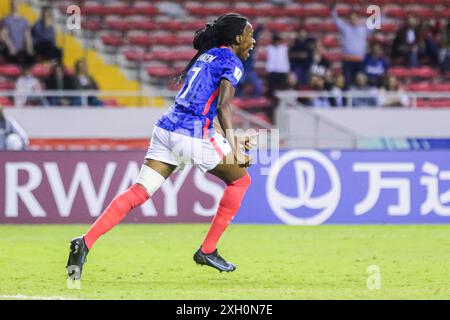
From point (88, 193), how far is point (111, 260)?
391 centimetres

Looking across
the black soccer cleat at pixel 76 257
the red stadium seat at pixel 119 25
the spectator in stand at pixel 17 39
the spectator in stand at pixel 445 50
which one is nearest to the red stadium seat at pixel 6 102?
the spectator in stand at pixel 17 39

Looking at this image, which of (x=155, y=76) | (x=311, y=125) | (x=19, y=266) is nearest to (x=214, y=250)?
(x=19, y=266)

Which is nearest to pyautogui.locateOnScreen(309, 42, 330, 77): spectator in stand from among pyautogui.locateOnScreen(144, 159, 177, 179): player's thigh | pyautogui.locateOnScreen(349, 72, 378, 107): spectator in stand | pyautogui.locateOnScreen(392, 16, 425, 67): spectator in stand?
pyautogui.locateOnScreen(349, 72, 378, 107): spectator in stand

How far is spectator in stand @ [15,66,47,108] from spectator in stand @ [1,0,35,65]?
46cm

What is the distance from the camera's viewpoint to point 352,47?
2094 cm

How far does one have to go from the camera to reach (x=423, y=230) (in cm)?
1462

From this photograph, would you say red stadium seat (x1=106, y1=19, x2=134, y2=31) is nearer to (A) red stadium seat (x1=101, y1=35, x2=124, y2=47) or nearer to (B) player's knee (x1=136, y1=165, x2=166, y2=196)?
(A) red stadium seat (x1=101, y1=35, x2=124, y2=47)

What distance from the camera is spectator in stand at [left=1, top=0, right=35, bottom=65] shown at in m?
19.9

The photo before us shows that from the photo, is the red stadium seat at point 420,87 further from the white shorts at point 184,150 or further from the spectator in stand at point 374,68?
the white shorts at point 184,150

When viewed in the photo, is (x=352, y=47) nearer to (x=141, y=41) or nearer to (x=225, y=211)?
(x=141, y=41)

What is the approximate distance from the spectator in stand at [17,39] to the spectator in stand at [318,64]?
16.3 ft

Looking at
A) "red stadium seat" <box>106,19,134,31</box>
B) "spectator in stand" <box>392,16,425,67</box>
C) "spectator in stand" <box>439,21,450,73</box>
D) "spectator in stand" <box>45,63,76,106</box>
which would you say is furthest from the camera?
"red stadium seat" <box>106,19,134,31</box>

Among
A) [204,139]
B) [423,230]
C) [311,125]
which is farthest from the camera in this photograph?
[311,125]

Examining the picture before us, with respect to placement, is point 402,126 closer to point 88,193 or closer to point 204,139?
point 88,193
